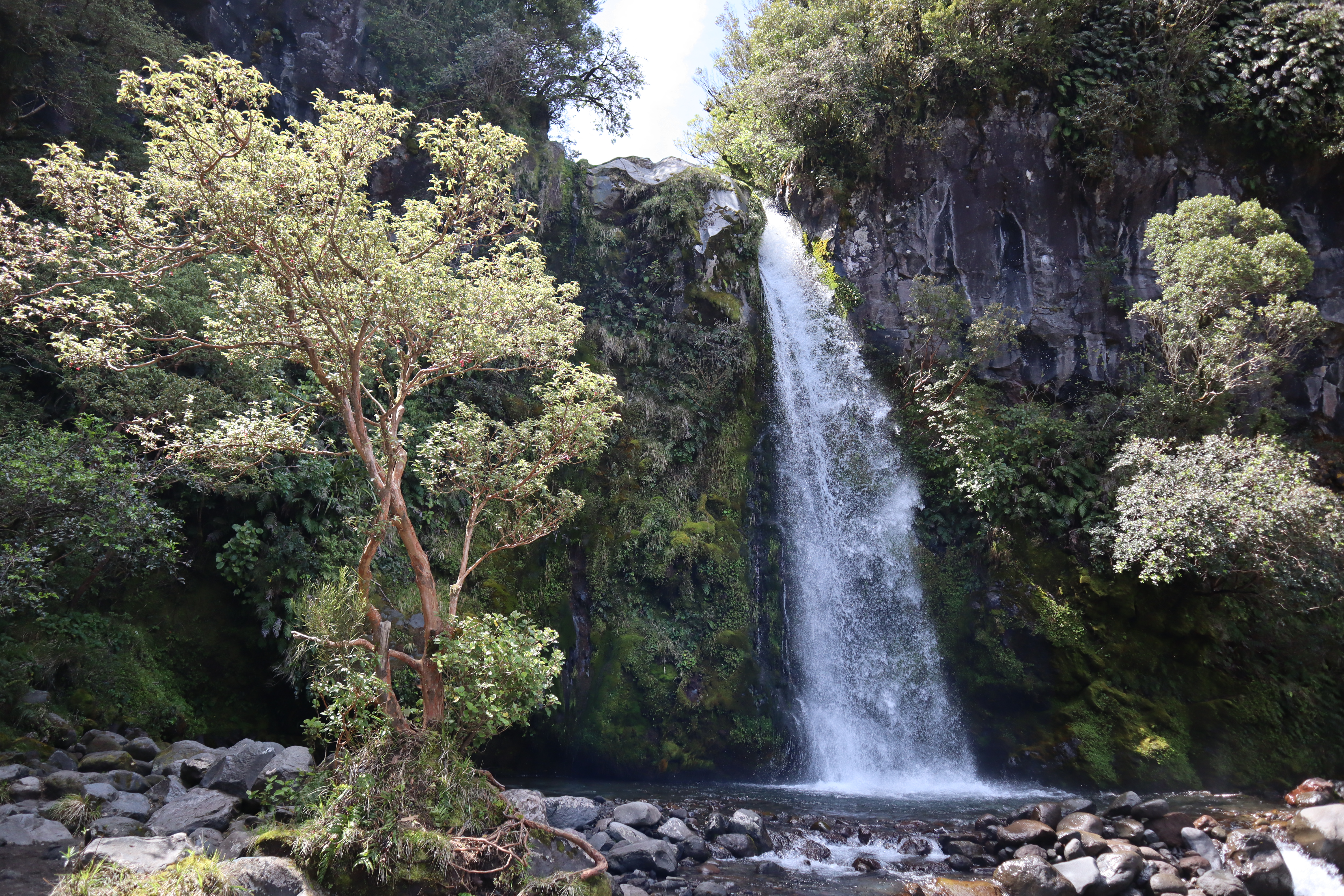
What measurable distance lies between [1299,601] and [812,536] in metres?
7.47

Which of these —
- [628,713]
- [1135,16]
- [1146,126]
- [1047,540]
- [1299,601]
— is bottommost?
[628,713]

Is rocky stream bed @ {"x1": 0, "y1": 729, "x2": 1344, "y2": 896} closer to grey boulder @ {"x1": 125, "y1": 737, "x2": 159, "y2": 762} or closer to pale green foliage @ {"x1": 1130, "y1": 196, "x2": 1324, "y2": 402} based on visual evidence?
grey boulder @ {"x1": 125, "y1": 737, "x2": 159, "y2": 762}

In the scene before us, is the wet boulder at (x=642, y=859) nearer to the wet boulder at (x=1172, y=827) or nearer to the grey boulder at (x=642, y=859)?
the grey boulder at (x=642, y=859)

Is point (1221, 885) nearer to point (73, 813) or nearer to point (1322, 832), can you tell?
point (1322, 832)

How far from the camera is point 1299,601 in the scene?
1031 centimetres

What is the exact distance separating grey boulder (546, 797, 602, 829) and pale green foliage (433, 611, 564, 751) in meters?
2.32

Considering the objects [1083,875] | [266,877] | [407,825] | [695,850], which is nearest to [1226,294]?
[1083,875]

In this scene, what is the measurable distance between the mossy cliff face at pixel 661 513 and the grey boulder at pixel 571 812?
261 cm

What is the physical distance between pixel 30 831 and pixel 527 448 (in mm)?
4963

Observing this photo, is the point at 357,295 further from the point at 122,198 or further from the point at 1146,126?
the point at 1146,126

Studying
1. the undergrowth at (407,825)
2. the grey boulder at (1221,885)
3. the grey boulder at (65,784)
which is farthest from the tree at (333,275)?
the grey boulder at (1221,885)

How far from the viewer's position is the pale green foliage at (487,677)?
5.46 m

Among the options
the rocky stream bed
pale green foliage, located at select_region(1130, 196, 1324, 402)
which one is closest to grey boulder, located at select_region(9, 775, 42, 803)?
the rocky stream bed

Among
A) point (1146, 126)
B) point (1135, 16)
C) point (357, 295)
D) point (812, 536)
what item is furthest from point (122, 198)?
point (1135, 16)
